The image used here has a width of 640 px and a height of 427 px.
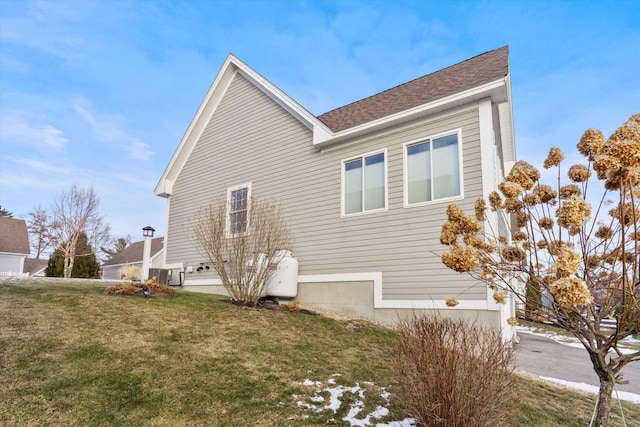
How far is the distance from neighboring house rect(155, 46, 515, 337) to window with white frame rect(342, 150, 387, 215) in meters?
0.03

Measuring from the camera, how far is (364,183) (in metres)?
9.44

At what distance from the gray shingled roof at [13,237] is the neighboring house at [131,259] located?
6.75m

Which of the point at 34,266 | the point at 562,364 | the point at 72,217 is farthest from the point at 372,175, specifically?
the point at 34,266

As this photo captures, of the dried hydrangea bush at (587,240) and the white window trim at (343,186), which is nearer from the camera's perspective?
the dried hydrangea bush at (587,240)

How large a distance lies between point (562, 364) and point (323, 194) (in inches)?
271

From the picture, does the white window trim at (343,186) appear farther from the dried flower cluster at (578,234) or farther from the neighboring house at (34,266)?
the neighboring house at (34,266)

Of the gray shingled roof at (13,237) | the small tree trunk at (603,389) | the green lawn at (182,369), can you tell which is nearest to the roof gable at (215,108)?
the green lawn at (182,369)

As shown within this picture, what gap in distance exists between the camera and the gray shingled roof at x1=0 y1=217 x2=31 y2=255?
25312 mm

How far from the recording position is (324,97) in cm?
2222

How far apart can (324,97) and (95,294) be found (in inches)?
692

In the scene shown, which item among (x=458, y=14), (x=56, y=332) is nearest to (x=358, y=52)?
(x=458, y=14)

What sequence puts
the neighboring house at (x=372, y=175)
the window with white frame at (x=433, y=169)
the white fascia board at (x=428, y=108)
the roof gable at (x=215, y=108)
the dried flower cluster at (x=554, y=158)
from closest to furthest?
the dried flower cluster at (x=554, y=158) < the white fascia board at (x=428, y=108) < the neighboring house at (x=372, y=175) < the window with white frame at (x=433, y=169) < the roof gable at (x=215, y=108)

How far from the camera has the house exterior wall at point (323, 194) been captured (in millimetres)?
7820

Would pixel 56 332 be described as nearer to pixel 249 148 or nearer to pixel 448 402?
pixel 448 402
